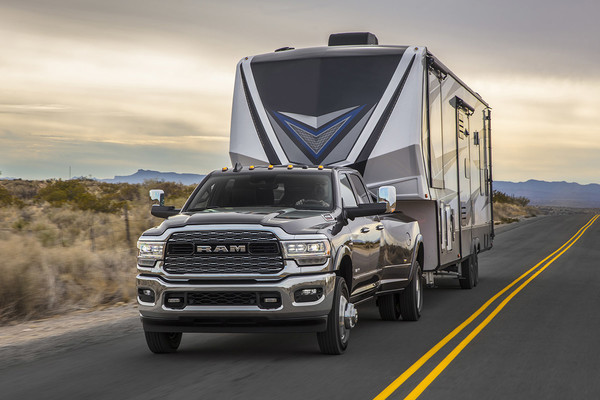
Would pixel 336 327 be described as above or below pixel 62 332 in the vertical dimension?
above

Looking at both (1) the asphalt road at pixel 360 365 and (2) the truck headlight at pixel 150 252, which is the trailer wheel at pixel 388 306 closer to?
(1) the asphalt road at pixel 360 365

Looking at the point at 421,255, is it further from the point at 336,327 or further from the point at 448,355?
the point at 336,327

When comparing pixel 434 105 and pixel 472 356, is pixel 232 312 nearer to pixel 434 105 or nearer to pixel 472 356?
pixel 472 356

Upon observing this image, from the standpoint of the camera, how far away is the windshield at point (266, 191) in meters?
10.3

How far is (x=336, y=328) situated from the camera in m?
8.97

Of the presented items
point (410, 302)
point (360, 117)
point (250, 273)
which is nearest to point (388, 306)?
point (410, 302)

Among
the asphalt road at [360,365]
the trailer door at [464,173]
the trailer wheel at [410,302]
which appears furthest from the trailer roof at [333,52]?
the asphalt road at [360,365]

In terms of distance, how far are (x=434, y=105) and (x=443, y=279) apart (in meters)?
7.33

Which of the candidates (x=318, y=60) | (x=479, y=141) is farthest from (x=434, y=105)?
(x=479, y=141)

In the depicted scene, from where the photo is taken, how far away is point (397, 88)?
12883 millimetres

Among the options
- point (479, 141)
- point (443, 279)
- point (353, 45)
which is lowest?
point (443, 279)

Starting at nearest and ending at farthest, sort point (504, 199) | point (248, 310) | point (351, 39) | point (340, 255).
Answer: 1. point (248, 310)
2. point (340, 255)
3. point (351, 39)
4. point (504, 199)

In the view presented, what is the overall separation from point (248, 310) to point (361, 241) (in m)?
2.32

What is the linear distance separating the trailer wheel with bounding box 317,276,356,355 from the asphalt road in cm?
13
